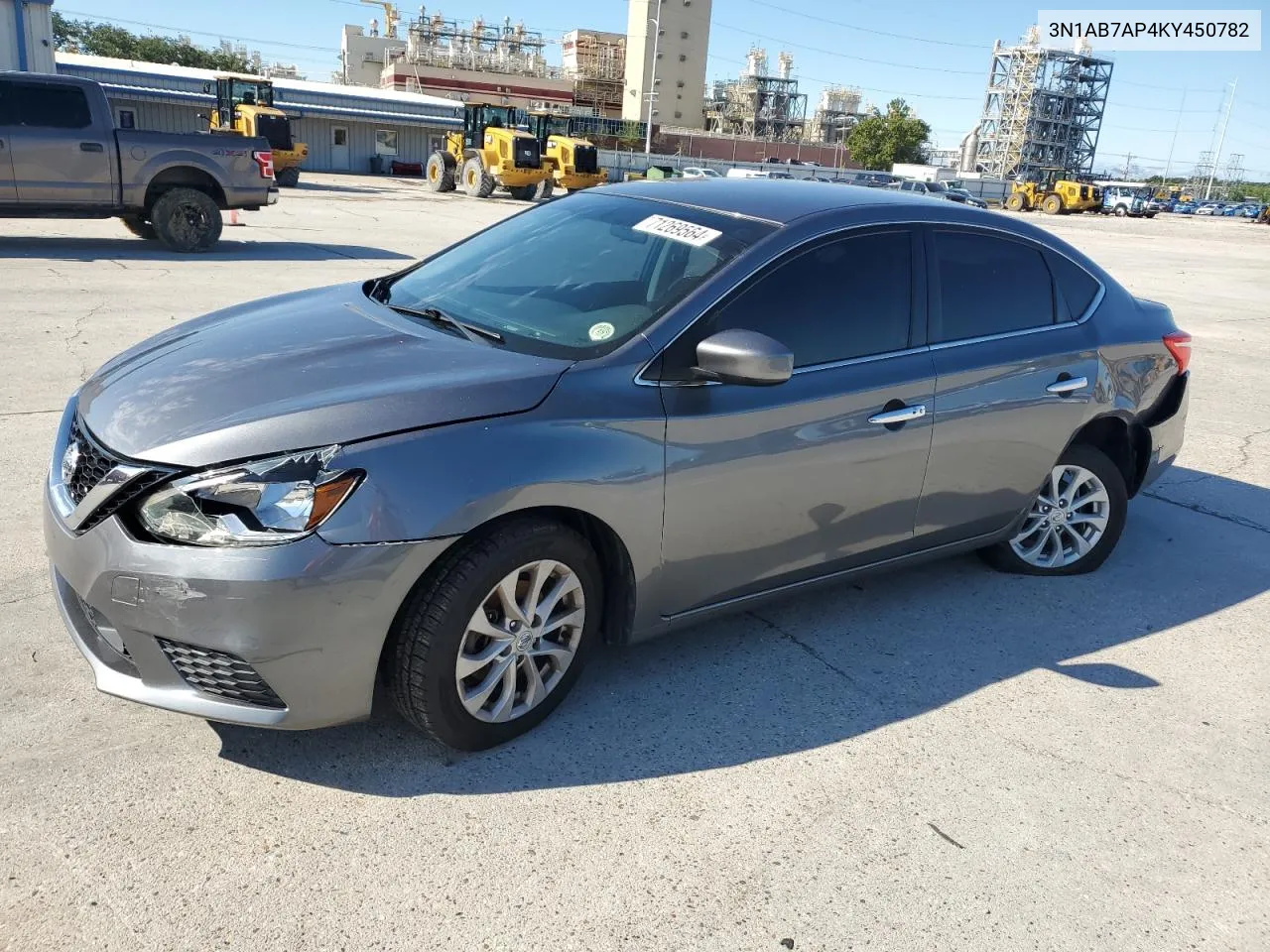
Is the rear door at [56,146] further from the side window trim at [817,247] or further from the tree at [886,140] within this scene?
the tree at [886,140]

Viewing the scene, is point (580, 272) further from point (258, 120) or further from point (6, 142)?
point (258, 120)

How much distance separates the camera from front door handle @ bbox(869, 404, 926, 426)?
3680mm

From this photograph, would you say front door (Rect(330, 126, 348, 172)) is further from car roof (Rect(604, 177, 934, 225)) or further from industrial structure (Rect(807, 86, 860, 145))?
industrial structure (Rect(807, 86, 860, 145))

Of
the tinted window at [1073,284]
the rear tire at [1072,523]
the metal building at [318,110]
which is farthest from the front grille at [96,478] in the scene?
the metal building at [318,110]

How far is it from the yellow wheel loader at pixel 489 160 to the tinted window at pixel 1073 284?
28790 millimetres

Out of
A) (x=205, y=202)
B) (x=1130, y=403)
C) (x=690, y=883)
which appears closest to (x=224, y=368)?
(x=690, y=883)

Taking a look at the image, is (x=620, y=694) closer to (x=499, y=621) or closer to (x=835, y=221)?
(x=499, y=621)

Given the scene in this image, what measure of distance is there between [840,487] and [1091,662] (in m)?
1.32

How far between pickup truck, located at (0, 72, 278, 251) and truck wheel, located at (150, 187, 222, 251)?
13 mm

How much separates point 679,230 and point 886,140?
10875cm

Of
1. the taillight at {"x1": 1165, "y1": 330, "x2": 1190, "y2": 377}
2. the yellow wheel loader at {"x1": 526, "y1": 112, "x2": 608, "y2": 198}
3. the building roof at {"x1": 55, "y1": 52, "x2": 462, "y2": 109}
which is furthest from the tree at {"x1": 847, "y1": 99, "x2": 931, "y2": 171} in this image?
the taillight at {"x1": 1165, "y1": 330, "x2": 1190, "y2": 377}

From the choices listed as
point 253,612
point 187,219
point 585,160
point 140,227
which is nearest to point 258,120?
point 585,160

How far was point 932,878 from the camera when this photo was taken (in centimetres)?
271

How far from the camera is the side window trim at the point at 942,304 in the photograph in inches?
155
